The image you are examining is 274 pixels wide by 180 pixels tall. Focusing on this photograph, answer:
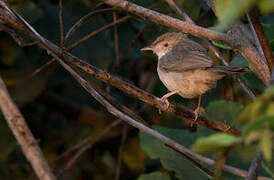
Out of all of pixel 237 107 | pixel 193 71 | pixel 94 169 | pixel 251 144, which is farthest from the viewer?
pixel 94 169

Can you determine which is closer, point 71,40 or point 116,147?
point 71,40

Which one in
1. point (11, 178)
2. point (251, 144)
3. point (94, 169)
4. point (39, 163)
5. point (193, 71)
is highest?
point (251, 144)

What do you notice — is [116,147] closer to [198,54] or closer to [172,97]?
[172,97]

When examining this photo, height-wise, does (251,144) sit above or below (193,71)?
above

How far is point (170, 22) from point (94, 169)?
3.51 metres

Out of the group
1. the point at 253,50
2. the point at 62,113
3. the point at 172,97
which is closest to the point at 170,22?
the point at 253,50

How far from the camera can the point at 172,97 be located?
475 centimetres

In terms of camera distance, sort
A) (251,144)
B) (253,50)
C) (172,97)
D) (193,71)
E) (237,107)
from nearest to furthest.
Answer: (251,144) < (253,50) < (237,107) < (193,71) < (172,97)

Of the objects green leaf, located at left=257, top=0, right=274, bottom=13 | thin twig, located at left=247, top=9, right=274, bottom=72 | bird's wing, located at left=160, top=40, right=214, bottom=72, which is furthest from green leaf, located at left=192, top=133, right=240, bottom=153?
bird's wing, located at left=160, top=40, right=214, bottom=72

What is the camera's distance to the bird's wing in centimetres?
404

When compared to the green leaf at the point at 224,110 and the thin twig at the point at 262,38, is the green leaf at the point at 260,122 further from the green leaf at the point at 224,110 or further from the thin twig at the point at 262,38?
the green leaf at the point at 224,110

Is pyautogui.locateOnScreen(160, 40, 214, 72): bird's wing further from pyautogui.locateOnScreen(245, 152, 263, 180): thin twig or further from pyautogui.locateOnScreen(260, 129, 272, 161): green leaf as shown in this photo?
pyautogui.locateOnScreen(260, 129, 272, 161): green leaf

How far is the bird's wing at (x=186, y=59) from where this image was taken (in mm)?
4040

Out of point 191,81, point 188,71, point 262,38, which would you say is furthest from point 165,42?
point 262,38
